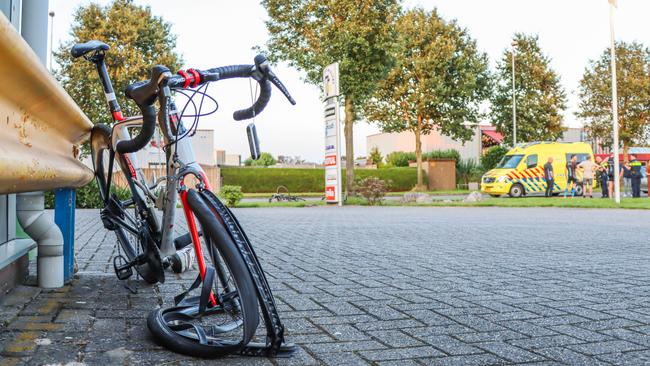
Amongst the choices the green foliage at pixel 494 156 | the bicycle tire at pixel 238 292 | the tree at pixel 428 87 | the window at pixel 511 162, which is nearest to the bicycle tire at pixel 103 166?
the bicycle tire at pixel 238 292

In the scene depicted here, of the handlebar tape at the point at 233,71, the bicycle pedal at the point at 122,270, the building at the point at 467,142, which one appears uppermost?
the building at the point at 467,142

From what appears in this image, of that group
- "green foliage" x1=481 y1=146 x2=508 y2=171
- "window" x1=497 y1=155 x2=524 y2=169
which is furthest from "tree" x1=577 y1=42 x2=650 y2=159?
"window" x1=497 y1=155 x2=524 y2=169

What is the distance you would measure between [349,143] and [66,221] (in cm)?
2320

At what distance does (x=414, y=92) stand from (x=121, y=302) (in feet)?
115

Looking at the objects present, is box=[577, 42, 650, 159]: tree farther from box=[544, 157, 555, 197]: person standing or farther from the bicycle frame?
the bicycle frame

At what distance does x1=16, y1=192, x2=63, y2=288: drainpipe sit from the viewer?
12.7 feet

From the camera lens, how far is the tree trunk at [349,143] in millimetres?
25712

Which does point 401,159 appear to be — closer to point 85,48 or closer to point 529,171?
point 529,171

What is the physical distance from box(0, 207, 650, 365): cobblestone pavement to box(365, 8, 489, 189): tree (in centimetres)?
3124

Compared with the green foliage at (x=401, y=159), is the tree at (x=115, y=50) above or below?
above

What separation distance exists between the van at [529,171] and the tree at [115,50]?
16630mm

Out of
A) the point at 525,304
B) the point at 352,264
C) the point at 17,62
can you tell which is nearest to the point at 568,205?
the point at 352,264

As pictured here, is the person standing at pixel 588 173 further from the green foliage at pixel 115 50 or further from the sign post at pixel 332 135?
the green foliage at pixel 115 50

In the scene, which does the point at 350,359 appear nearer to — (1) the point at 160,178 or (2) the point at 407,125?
(1) the point at 160,178
